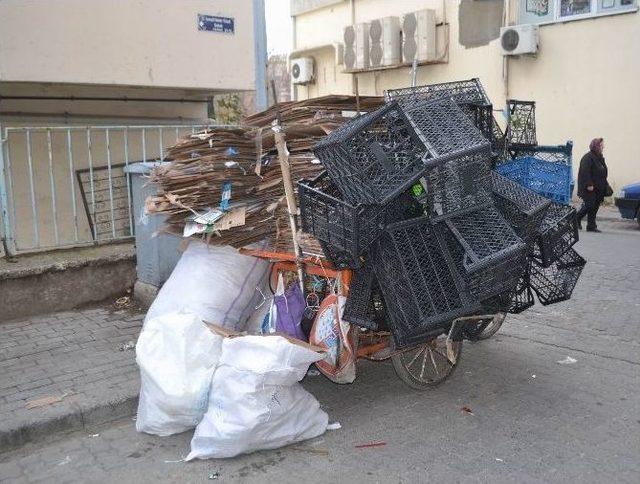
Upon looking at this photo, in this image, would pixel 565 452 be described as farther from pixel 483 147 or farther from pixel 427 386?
pixel 483 147

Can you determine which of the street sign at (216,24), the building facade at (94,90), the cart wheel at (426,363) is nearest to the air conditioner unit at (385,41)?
the building facade at (94,90)

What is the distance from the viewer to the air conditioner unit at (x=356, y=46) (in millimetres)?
17156

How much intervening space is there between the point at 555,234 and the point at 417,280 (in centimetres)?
111

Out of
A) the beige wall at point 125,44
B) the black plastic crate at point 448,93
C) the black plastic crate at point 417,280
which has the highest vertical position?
the beige wall at point 125,44

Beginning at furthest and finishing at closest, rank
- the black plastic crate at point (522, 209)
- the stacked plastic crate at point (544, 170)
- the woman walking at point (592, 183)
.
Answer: the woman walking at point (592, 183) < the stacked plastic crate at point (544, 170) < the black plastic crate at point (522, 209)

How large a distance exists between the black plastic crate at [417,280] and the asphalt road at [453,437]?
0.65 m

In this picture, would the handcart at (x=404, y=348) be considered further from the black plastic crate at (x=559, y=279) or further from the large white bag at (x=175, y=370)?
the large white bag at (x=175, y=370)

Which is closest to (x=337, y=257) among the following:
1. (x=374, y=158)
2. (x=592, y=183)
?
(x=374, y=158)

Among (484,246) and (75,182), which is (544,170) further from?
(75,182)

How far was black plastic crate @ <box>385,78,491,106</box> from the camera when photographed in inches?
161

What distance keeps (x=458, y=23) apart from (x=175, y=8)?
10386 mm

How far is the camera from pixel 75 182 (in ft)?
21.6

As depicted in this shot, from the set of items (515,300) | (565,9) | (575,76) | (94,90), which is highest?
(565,9)

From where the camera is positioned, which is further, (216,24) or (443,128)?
(216,24)
